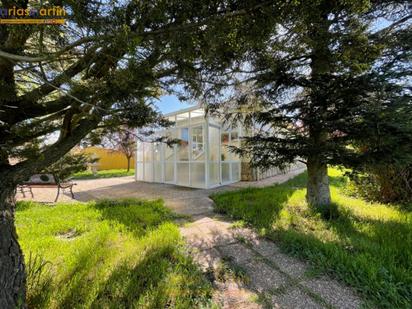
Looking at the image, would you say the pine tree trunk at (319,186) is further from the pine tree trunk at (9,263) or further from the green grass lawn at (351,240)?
the pine tree trunk at (9,263)

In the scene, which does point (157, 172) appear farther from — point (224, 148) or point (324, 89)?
point (324, 89)

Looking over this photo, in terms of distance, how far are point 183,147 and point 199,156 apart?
976 mm

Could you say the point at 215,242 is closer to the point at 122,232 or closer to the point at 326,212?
the point at 122,232

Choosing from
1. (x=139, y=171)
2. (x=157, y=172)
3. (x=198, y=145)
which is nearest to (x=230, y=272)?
(x=198, y=145)

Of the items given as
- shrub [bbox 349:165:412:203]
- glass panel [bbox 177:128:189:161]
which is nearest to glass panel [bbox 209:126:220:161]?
glass panel [bbox 177:128:189:161]

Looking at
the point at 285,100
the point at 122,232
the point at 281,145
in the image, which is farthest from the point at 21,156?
the point at 285,100

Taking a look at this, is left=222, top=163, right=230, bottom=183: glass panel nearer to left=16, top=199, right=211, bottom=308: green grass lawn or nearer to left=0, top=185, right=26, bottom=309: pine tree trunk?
left=16, top=199, right=211, bottom=308: green grass lawn

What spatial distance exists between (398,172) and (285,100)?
143 inches

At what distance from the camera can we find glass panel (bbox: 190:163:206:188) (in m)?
8.37

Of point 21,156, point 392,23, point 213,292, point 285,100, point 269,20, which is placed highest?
point 392,23

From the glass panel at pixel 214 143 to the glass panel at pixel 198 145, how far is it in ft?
1.16

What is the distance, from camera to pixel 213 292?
214 cm

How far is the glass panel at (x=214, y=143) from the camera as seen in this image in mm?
8570

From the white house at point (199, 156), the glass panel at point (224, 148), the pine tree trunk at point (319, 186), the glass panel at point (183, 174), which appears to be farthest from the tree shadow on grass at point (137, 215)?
the glass panel at point (224, 148)
